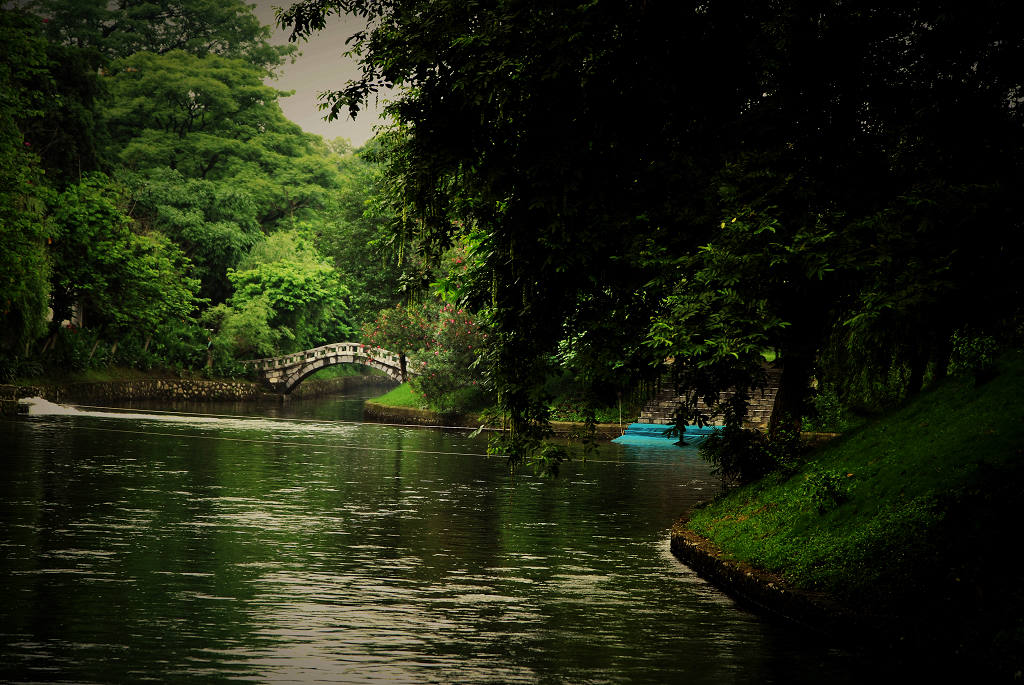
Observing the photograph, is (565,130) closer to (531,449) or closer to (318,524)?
(531,449)

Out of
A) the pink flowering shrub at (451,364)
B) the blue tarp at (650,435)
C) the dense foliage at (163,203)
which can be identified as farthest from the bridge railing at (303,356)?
the blue tarp at (650,435)

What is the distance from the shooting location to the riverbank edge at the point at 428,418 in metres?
48.4

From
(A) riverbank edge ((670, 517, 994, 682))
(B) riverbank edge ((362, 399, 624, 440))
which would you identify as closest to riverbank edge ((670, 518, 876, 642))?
(A) riverbank edge ((670, 517, 994, 682))

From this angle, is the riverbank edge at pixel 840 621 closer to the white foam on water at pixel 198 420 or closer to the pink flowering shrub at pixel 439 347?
the white foam on water at pixel 198 420

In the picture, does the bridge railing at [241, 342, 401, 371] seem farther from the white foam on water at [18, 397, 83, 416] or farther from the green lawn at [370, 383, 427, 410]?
the white foam on water at [18, 397, 83, 416]

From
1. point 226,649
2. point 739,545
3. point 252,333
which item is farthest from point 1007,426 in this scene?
point 252,333

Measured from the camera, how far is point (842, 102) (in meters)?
15.2

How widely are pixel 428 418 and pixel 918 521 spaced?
147 feet

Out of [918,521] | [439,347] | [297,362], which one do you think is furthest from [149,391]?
[918,521]

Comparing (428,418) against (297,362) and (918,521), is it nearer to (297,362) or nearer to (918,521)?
(297,362)

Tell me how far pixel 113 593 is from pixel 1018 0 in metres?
12.2

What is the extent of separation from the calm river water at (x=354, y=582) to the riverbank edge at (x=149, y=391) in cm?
2159

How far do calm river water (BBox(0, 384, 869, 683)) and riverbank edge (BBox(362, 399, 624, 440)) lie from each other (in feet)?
60.4

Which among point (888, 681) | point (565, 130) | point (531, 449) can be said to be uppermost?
point (565, 130)
